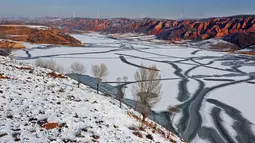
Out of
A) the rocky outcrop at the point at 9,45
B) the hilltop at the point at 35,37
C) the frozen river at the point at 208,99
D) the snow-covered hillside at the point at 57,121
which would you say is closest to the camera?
the snow-covered hillside at the point at 57,121

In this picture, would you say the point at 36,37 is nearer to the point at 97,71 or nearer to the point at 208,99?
the point at 97,71

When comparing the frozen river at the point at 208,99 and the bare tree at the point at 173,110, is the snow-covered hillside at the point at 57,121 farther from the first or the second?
the bare tree at the point at 173,110

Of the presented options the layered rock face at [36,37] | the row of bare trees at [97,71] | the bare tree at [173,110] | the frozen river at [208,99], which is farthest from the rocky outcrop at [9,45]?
the bare tree at [173,110]

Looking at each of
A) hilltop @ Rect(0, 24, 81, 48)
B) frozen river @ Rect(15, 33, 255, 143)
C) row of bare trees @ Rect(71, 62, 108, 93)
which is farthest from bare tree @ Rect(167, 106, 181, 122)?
hilltop @ Rect(0, 24, 81, 48)

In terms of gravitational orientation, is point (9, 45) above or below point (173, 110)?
below

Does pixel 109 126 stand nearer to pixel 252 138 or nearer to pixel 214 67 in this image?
pixel 252 138

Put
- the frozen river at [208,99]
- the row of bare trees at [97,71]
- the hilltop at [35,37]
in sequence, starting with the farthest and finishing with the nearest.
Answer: the hilltop at [35,37] → the row of bare trees at [97,71] → the frozen river at [208,99]

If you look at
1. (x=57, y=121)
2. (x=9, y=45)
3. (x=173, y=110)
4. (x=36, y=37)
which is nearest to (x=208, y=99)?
(x=173, y=110)

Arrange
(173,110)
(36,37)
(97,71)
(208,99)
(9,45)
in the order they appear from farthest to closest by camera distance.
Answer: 1. (36,37)
2. (9,45)
3. (97,71)
4. (208,99)
5. (173,110)

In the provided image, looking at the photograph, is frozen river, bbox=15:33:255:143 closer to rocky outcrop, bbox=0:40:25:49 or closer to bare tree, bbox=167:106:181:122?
bare tree, bbox=167:106:181:122

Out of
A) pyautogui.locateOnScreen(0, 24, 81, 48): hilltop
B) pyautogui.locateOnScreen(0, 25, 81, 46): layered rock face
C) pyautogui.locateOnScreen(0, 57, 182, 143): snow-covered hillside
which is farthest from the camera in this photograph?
pyautogui.locateOnScreen(0, 25, 81, 46): layered rock face

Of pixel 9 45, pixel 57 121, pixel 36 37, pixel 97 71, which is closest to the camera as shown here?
pixel 57 121

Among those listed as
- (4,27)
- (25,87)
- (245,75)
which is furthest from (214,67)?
(4,27)

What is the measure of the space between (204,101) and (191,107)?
12.3 ft
